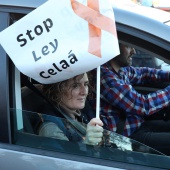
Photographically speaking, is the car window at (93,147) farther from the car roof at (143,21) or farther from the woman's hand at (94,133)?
the car roof at (143,21)

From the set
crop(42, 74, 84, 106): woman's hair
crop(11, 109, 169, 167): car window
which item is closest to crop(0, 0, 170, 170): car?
crop(11, 109, 169, 167): car window

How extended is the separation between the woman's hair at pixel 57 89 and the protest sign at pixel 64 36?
389 mm

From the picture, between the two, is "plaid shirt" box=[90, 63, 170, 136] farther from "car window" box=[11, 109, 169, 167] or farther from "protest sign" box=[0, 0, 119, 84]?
"protest sign" box=[0, 0, 119, 84]

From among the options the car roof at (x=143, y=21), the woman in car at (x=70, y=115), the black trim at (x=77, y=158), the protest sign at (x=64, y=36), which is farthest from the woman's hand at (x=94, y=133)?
the car roof at (x=143, y=21)

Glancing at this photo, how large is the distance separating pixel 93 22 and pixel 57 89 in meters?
0.56

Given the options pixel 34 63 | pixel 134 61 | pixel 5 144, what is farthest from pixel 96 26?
pixel 134 61

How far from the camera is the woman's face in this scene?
2268 mm

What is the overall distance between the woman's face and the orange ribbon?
0.51m

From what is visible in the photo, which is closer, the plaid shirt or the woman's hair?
the woman's hair

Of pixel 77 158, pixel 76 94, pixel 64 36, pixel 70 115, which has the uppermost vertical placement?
pixel 64 36

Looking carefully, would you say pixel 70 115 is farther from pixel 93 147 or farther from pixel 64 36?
pixel 64 36

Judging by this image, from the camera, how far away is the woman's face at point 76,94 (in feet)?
7.44

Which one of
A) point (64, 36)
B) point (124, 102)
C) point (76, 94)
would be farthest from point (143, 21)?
point (124, 102)

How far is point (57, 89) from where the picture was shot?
7.26ft
